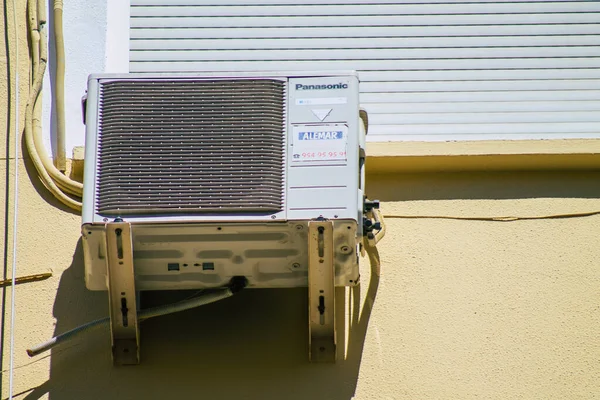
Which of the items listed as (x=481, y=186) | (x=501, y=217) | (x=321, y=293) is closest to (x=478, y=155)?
(x=481, y=186)

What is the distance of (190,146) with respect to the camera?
152 inches

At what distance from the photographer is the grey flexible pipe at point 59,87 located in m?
4.60

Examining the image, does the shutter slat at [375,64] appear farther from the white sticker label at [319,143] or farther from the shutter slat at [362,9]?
the white sticker label at [319,143]

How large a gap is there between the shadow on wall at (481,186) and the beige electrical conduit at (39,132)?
1.32 meters

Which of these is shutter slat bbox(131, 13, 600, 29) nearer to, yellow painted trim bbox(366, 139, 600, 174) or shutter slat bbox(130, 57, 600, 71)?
shutter slat bbox(130, 57, 600, 71)

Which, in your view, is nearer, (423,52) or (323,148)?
(323,148)

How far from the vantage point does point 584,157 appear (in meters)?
4.67

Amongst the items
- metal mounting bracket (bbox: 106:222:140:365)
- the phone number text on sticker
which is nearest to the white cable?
metal mounting bracket (bbox: 106:222:140:365)

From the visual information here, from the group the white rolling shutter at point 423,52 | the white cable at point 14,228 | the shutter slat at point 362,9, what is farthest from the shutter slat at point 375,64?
the white cable at point 14,228

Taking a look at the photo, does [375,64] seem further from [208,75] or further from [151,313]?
[151,313]

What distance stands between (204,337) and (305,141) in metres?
0.93

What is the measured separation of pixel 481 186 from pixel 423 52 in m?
0.83

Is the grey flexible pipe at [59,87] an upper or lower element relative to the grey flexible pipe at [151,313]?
upper

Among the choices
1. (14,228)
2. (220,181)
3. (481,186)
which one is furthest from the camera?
(481,186)
